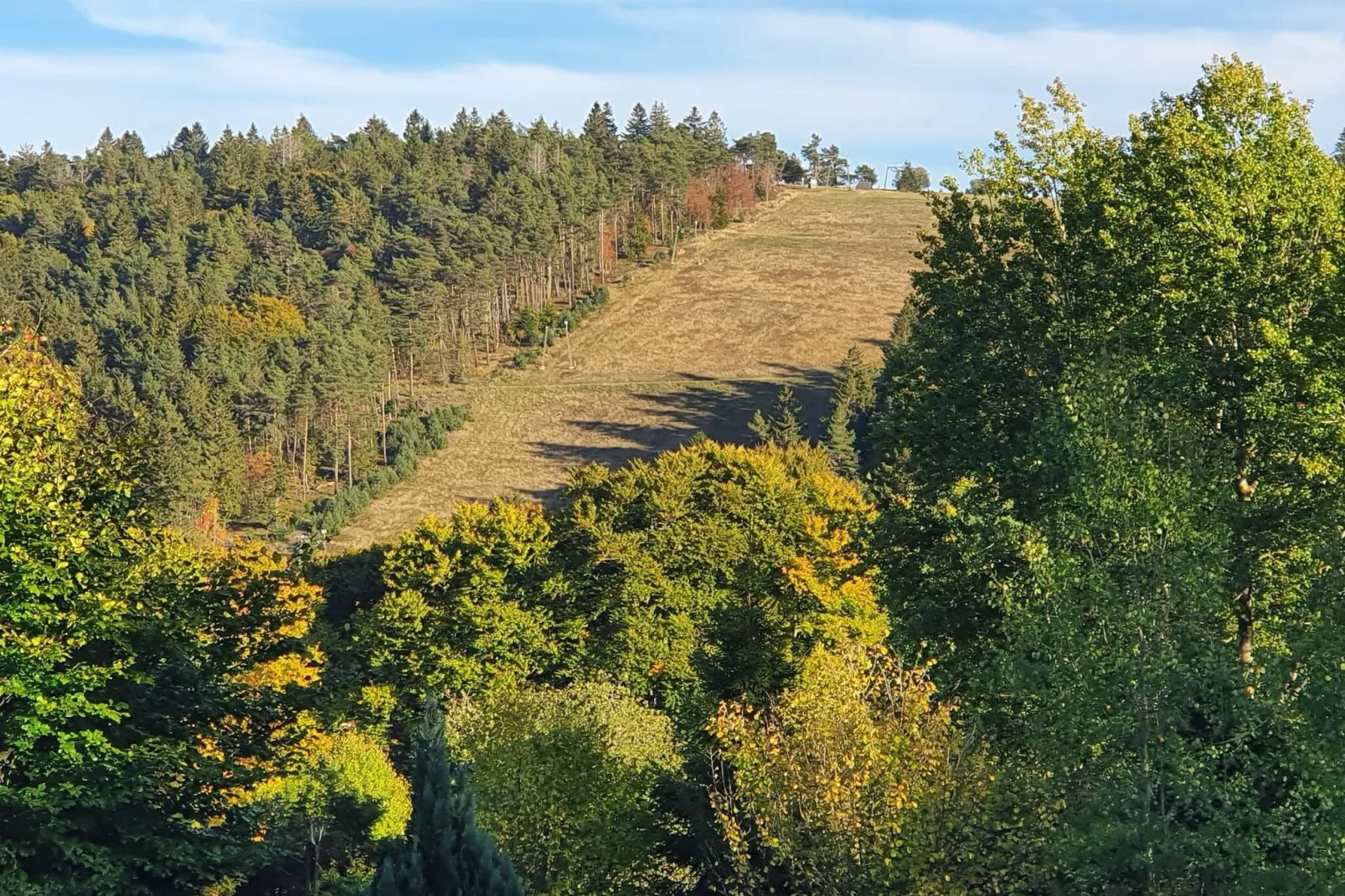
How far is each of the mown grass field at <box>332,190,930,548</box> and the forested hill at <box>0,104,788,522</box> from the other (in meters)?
8.23

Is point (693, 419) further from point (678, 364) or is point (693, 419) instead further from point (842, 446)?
point (842, 446)

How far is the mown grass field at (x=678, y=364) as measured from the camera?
124 m

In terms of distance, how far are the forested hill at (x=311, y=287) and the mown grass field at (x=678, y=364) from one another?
823cm

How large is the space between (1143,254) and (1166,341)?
6.63 ft

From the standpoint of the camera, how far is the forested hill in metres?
126

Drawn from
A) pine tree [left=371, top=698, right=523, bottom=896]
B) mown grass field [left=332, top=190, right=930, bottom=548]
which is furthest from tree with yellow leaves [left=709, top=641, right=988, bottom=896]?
mown grass field [left=332, top=190, right=930, bottom=548]

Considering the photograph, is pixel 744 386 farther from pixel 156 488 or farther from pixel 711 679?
pixel 156 488

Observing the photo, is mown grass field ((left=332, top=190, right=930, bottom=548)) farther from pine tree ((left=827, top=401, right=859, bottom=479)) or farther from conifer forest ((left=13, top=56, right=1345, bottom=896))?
conifer forest ((left=13, top=56, right=1345, bottom=896))

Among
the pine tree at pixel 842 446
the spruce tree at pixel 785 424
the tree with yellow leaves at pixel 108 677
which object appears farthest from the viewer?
the spruce tree at pixel 785 424

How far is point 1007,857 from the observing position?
20672 millimetres

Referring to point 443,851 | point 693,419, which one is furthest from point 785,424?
point 443,851

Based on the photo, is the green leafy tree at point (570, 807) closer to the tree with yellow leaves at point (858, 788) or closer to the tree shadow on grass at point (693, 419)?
the tree with yellow leaves at point (858, 788)

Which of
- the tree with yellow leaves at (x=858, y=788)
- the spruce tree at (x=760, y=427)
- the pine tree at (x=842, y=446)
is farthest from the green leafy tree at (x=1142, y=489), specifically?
the spruce tree at (x=760, y=427)

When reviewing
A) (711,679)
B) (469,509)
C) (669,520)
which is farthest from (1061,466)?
(469,509)
